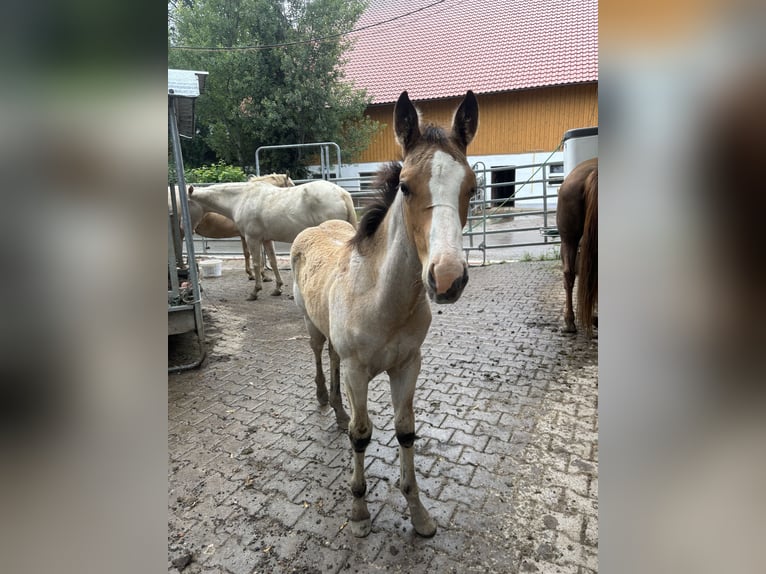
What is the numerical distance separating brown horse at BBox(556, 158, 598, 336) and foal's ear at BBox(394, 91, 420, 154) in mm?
2398

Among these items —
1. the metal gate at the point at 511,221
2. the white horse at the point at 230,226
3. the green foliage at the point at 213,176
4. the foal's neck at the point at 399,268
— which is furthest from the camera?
the green foliage at the point at 213,176

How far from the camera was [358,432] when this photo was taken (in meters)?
2.05

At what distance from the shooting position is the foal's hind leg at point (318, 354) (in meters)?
3.02

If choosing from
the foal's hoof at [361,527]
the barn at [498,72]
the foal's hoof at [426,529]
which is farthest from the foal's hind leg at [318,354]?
the barn at [498,72]

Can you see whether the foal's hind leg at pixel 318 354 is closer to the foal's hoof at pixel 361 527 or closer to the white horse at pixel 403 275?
the white horse at pixel 403 275

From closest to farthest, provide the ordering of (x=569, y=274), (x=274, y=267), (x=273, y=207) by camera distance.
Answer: (x=569, y=274) < (x=273, y=207) < (x=274, y=267)

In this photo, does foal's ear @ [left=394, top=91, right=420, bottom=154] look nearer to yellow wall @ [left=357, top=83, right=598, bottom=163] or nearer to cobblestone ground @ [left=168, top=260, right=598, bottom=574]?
cobblestone ground @ [left=168, top=260, right=598, bottom=574]

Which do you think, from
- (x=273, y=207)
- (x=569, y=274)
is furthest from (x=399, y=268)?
(x=273, y=207)

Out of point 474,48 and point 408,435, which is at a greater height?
point 474,48

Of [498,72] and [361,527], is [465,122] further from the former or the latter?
[498,72]

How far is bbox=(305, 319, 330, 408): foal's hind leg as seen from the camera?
9.91ft

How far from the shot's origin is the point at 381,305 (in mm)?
1793

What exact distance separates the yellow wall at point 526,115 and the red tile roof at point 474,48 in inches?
18.1

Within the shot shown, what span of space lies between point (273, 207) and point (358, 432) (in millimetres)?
5196
